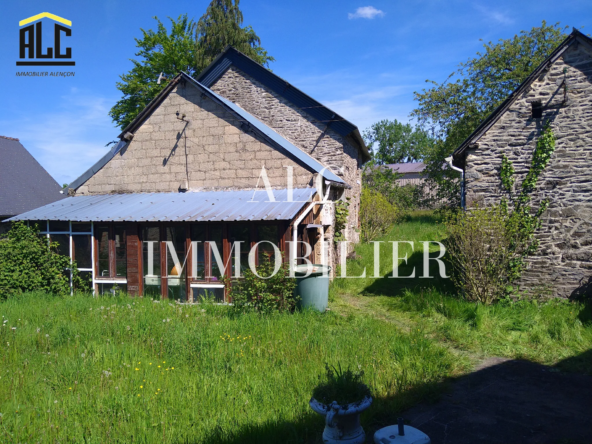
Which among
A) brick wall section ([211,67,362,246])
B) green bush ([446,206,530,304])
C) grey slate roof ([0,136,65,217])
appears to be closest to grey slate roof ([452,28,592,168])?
green bush ([446,206,530,304])

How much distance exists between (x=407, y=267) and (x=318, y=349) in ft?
28.6

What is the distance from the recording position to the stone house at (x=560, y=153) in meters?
9.04

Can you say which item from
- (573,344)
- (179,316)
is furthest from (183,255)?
(573,344)

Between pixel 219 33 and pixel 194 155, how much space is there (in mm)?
17347

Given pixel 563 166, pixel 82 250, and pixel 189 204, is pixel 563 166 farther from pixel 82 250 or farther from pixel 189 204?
pixel 82 250

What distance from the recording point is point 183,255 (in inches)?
410

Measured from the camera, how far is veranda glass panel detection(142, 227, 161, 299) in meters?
10.6

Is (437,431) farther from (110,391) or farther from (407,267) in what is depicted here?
(407,267)

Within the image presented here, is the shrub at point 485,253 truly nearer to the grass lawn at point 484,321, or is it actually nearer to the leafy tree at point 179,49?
the grass lawn at point 484,321

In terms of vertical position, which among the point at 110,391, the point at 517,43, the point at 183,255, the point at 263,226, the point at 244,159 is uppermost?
the point at 517,43

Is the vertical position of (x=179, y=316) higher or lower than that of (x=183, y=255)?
lower

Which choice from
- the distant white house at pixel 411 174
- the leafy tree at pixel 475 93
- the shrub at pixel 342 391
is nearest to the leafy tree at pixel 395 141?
the distant white house at pixel 411 174

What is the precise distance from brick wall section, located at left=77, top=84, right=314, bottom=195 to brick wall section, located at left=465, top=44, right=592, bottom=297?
5.20 meters

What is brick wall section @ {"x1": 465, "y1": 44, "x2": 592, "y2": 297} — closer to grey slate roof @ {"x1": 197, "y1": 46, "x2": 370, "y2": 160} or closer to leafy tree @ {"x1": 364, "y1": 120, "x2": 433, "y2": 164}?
grey slate roof @ {"x1": 197, "y1": 46, "x2": 370, "y2": 160}
